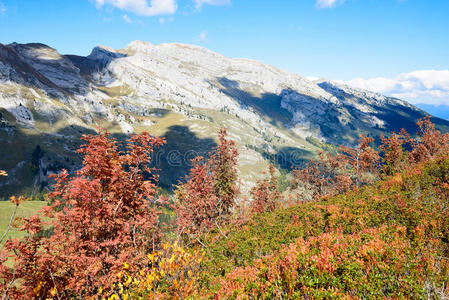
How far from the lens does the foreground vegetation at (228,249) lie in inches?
208

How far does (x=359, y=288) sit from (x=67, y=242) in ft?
35.4

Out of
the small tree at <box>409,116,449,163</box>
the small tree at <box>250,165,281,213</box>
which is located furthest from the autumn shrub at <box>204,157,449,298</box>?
the small tree at <box>250,165,281,213</box>

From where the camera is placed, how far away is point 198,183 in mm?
17469

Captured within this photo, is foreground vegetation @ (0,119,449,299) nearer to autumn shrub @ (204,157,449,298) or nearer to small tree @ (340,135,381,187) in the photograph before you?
autumn shrub @ (204,157,449,298)

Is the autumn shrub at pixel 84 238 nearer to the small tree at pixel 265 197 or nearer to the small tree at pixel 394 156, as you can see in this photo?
the small tree at pixel 265 197

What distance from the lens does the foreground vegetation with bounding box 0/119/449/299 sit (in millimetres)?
5289

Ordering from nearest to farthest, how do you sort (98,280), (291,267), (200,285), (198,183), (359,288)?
(359,288), (291,267), (200,285), (98,280), (198,183)

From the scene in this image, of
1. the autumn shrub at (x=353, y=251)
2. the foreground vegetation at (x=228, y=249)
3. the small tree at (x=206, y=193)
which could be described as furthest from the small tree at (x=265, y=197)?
the autumn shrub at (x=353, y=251)

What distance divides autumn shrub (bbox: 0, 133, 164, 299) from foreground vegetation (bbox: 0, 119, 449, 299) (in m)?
0.05

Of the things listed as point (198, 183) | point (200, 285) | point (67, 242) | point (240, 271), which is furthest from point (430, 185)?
point (67, 242)

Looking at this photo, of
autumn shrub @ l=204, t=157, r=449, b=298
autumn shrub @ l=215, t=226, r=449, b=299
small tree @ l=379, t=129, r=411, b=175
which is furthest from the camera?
small tree @ l=379, t=129, r=411, b=175

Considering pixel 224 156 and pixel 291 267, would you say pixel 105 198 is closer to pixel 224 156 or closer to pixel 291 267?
pixel 291 267

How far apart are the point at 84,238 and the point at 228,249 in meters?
6.44

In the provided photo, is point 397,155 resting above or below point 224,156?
above
